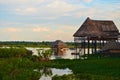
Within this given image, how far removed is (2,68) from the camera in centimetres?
2442

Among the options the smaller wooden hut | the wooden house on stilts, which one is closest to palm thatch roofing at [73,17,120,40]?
the wooden house on stilts

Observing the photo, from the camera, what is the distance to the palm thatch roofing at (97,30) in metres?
63.4

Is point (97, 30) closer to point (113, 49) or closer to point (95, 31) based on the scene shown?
point (95, 31)

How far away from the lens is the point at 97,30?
6406cm

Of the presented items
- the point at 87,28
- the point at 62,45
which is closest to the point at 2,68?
the point at 87,28

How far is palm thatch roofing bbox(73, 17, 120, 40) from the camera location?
63438 millimetres

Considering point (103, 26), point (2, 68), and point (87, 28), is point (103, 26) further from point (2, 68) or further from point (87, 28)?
point (2, 68)

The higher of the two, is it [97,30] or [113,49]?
[97,30]

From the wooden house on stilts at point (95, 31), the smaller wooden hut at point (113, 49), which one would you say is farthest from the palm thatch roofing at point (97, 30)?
the smaller wooden hut at point (113, 49)

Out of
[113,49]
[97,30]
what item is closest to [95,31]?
[97,30]

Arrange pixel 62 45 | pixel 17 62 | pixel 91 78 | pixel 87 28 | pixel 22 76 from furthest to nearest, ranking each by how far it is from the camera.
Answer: pixel 62 45 → pixel 87 28 → pixel 91 78 → pixel 17 62 → pixel 22 76

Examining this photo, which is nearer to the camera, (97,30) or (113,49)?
(113,49)

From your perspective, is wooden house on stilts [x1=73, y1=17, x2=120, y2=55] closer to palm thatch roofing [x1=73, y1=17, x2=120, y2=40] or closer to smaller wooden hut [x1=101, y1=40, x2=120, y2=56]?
palm thatch roofing [x1=73, y1=17, x2=120, y2=40]

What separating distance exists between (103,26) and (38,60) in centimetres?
1668
